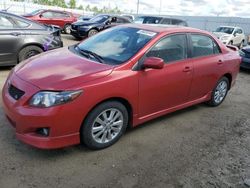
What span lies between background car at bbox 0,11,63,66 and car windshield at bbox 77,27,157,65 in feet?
9.62

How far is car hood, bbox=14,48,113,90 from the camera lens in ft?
10.6

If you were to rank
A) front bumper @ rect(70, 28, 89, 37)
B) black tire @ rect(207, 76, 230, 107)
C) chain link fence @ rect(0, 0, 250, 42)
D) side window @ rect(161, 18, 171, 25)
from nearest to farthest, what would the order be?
1. black tire @ rect(207, 76, 230, 107)
2. front bumper @ rect(70, 28, 89, 37)
3. side window @ rect(161, 18, 171, 25)
4. chain link fence @ rect(0, 0, 250, 42)

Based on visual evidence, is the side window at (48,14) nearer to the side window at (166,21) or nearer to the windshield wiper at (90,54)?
the side window at (166,21)

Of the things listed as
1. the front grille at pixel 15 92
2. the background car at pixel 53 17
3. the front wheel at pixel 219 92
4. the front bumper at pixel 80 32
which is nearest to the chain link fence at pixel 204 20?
the background car at pixel 53 17

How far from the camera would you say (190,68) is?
4.57 m

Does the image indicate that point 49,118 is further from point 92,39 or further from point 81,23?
point 81,23

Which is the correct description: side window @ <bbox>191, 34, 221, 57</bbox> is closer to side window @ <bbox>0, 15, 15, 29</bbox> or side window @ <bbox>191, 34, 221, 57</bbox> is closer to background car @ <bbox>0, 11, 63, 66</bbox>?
background car @ <bbox>0, 11, 63, 66</bbox>

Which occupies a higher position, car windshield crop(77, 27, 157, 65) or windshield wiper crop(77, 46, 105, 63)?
car windshield crop(77, 27, 157, 65)

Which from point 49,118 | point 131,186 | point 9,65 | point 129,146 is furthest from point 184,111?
point 9,65

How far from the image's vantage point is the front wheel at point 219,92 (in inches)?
217

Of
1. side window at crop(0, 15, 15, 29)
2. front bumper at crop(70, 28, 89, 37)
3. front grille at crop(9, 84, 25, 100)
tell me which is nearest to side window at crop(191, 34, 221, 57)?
front grille at crop(9, 84, 25, 100)

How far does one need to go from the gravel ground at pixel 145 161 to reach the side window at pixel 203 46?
1287mm

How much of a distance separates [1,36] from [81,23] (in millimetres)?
8752

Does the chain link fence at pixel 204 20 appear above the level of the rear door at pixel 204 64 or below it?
below
